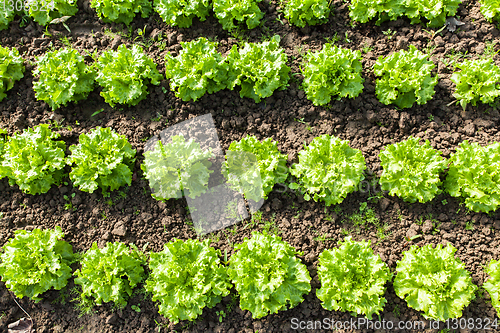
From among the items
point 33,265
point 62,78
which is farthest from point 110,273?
point 62,78

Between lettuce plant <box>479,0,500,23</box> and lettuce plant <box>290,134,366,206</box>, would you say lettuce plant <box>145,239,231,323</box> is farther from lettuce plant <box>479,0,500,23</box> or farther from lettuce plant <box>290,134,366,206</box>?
lettuce plant <box>479,0,500,23</box>

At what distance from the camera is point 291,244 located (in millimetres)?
5434

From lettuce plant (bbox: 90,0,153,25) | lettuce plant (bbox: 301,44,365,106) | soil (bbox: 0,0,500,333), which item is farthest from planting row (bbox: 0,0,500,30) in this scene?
lettuce plant (bbox: 301,44,365,106)

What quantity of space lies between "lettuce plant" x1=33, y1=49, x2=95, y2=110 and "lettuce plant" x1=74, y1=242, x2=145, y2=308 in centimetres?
269

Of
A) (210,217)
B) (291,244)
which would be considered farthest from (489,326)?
(210,217)

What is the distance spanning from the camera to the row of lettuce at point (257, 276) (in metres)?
4.78

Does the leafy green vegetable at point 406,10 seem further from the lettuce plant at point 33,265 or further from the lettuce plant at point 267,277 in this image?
the lettuce plant at point 33,265

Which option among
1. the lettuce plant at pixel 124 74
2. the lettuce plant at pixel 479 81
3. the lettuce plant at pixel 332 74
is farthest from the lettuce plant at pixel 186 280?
the lettuce plant at pixel 479 81

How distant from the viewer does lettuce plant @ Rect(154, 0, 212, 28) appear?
617 cm

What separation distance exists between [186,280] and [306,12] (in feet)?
16.1

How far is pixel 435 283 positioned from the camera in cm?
474

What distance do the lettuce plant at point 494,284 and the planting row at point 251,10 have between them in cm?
418

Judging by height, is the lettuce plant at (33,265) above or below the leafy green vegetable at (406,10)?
below

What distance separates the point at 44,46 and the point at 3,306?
4.67 m
